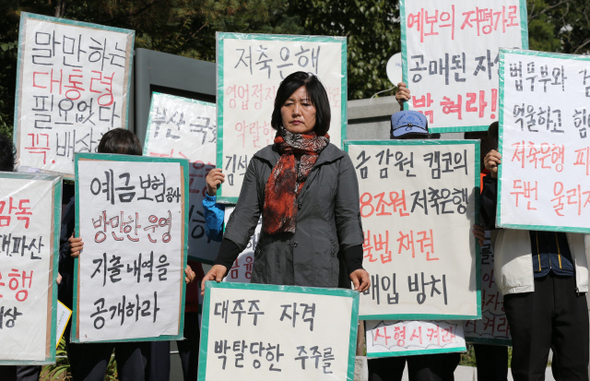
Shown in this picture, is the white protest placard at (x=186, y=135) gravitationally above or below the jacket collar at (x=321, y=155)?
above

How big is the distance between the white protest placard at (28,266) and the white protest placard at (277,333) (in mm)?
918

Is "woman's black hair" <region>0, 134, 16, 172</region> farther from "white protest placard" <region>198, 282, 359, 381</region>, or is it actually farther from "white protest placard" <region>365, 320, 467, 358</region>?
"white protest placard" <region>365, 320, 467, 358</region>

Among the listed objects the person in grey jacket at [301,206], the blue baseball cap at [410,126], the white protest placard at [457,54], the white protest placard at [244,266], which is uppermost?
the white protest placard at [457,54]

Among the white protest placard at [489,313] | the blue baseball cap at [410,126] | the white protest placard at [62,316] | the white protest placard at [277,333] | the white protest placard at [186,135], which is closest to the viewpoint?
the white protest placard at [277,333]

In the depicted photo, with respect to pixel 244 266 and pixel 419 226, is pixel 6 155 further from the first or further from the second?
pixel 419 226

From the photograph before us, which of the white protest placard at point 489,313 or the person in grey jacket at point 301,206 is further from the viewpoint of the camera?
the white protest placard at point 489,313

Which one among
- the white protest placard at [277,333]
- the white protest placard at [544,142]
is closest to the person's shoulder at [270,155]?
the white protest placard at [277,333]

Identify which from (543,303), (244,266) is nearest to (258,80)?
(244,266)

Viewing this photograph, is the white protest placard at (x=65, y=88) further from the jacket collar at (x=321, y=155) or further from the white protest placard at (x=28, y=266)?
the jacket collar at (x=321, y=155)

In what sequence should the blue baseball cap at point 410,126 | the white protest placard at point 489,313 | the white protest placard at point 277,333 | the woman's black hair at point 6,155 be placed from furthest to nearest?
the white protest placard at point 489,313 < the blue baseball cap at point 410,126 < the woman's black hair at point 6,155 < the white protest placard at point 277,333

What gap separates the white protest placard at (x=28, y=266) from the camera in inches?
159

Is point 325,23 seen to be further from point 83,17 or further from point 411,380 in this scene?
point 411,380

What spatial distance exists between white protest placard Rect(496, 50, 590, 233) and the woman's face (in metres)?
1.10

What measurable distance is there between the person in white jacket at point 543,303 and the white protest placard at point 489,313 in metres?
0.55
